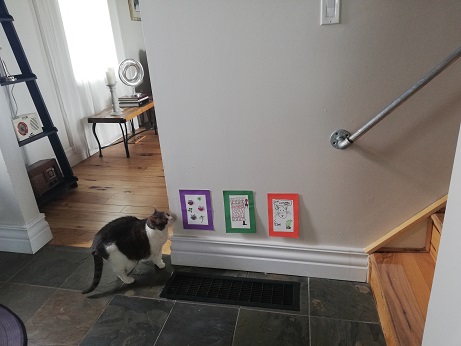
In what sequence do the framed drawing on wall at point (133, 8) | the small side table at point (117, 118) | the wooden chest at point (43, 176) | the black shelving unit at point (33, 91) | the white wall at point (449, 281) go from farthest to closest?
the framed drawing on wall at point (133, 8), the small side table at point (117, 118), the wooden chest at point (43, 176), the black shelving unit at point (33, 91), the white wall at point (449, 281)

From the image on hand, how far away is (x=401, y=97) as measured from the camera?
3.94 feet

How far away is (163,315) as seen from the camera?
1.49m

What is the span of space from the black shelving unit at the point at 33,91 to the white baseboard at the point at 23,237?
53 centimetres

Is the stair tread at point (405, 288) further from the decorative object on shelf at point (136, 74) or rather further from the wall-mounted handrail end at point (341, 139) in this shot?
the decorative object on shelf at point (136, 74)

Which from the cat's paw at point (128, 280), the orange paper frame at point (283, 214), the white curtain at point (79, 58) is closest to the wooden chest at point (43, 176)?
the white curtain at point (79, 58)

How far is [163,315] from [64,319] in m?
0.43

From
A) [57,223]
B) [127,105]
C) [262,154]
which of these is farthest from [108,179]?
[262,154]

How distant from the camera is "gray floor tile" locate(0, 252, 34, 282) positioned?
5.93 feet

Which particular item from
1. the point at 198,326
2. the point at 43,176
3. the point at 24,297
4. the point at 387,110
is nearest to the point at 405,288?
the point at 387,110

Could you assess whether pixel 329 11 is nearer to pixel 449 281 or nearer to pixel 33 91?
pixel 449 281

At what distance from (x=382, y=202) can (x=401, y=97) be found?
472 mm

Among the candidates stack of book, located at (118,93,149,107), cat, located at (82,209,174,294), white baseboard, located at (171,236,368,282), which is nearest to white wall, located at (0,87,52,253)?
cat, located at (82,209,174,294)

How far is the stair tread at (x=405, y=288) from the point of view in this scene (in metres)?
1.20

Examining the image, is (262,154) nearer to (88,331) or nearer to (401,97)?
(401,97)
